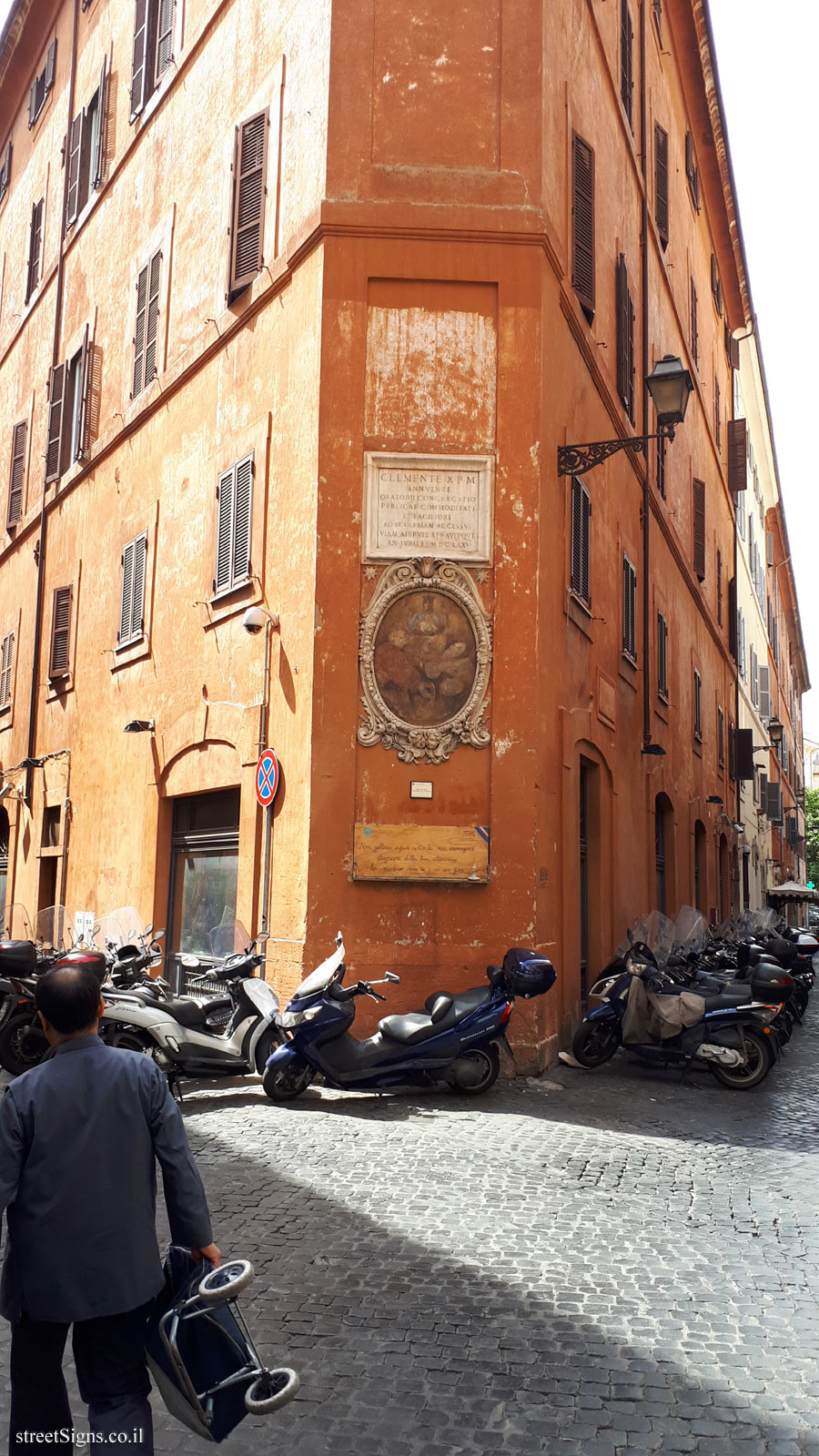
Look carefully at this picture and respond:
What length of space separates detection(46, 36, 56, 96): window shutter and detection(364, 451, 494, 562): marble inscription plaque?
49.7 ft

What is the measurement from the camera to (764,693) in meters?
36.9

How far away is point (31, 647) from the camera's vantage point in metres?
18.8

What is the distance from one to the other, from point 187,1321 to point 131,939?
27.5ft

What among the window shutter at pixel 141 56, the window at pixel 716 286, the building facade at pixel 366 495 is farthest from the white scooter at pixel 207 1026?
the window at pixel 716 286

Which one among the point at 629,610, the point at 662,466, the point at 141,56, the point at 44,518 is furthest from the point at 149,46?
the point at 629,610

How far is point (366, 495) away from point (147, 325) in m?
6.22

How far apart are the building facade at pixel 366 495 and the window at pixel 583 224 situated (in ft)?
0.31

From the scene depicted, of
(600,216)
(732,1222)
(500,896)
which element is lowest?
(732,1222)

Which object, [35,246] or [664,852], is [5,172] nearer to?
[35,246]

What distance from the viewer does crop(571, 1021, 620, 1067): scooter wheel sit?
32.9 feet

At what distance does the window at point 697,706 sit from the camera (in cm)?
2180

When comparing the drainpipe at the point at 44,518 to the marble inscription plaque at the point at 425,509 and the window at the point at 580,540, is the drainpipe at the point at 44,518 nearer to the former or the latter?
the window at the point at 580,540

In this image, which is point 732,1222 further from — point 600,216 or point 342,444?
Answer: point 600,216

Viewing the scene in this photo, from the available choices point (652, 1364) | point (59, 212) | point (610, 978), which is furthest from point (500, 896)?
point (59, 212)
